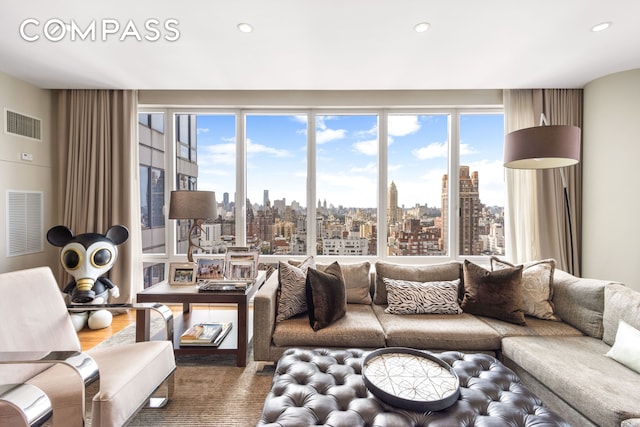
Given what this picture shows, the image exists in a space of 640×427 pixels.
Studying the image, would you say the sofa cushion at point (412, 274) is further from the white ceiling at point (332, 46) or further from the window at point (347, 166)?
the white ceiling at point (332, 46)

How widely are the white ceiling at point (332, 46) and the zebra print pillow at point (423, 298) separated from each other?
201cm

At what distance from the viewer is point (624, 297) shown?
1.71 m

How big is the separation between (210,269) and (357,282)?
1.29 meters

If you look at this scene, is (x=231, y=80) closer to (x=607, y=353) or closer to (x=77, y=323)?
(x=77, y=323)

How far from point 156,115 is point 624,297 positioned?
4677 mm

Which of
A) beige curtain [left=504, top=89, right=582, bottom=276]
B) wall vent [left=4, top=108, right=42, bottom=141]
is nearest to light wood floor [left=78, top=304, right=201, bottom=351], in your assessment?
wall vent [left=4, top=108, right=42, bottom=141]

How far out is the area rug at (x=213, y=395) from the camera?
1.57 meters

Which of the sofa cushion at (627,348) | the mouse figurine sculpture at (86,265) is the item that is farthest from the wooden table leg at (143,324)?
the sofa cushion at (627,348)

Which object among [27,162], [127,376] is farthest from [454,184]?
[27,162]

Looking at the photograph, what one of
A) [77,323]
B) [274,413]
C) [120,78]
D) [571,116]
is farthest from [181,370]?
[571,116]

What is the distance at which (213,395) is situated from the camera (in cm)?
177

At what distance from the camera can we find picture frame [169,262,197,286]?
7.67ft

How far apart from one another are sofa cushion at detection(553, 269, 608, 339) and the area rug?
7.17 feet

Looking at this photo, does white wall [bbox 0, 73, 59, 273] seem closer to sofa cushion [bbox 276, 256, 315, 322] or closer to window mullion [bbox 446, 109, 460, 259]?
sofa cushion [bbox 276, 256, 315, 322]
